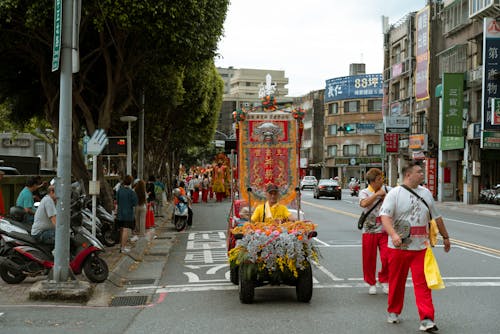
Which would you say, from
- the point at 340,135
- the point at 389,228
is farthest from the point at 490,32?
the point at 340,135

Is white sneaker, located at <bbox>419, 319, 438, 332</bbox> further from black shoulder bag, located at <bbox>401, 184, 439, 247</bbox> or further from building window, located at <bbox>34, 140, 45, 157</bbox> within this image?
building window, located at <bbox>34, 140, 45, 157</bbox>

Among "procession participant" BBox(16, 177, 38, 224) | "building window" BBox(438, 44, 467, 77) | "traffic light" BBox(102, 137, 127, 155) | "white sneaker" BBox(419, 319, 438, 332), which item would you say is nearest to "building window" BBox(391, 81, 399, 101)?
"building window" BBox(438, 44, 467, 77)

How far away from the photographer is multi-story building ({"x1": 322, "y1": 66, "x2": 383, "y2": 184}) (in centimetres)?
7725

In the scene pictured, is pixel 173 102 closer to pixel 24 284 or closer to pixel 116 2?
pixel 116 2

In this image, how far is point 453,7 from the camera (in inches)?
1711

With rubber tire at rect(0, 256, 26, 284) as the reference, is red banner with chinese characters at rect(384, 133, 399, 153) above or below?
above

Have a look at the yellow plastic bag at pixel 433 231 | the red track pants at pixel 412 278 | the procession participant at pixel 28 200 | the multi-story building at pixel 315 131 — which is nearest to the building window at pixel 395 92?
the multi-story building at pixel 315 131

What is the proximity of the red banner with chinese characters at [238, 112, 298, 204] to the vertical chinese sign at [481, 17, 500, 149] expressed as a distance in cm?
2303

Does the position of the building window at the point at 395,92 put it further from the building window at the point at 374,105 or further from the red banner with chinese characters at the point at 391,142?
the building window at the point at 374,105

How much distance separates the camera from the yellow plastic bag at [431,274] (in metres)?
6.91

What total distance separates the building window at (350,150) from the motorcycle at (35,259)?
228 ft

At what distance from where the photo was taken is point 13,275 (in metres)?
10.8

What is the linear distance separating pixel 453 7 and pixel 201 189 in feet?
68.2

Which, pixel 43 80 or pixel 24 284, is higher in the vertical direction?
pixel 43 80
